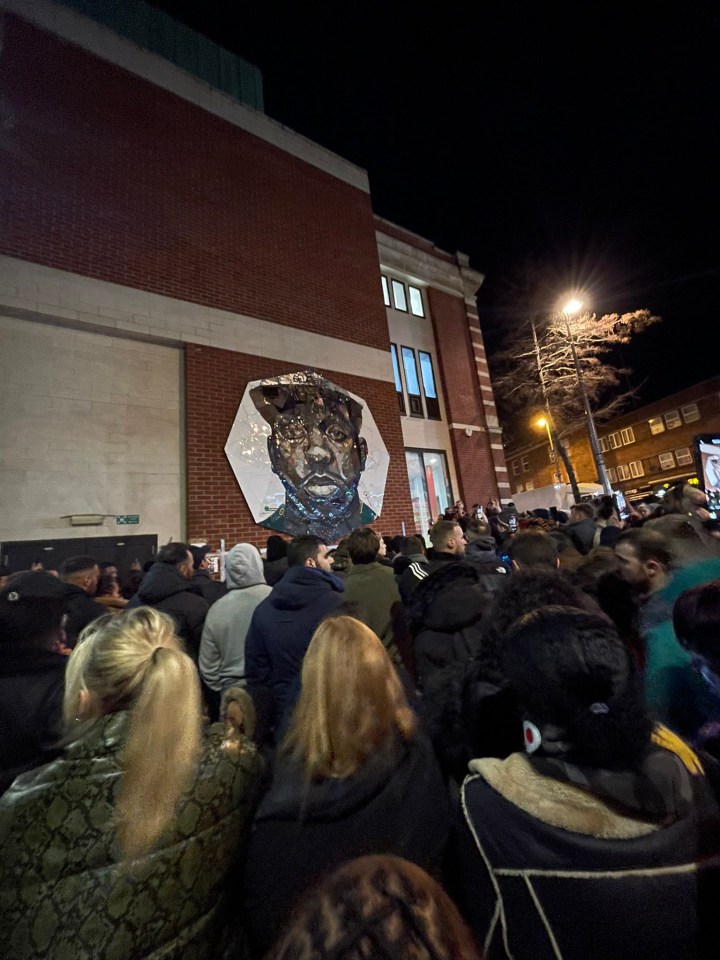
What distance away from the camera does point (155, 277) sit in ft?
25.6

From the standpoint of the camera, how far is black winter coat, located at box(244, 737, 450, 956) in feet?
4.03

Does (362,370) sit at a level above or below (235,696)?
above

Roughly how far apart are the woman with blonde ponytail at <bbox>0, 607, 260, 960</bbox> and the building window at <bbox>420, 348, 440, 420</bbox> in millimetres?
11971

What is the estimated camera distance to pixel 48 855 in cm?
107

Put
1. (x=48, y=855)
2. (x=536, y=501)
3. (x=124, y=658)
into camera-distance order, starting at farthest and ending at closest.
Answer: (x=536, y=501) < (x=124, y=658) < (x=48, y=855)

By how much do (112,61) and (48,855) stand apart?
40.9 feet

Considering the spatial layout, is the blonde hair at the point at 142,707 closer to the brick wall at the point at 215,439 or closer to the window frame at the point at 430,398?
the brick wall at the point at 215,439

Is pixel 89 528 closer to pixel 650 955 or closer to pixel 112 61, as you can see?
pixel 650 955

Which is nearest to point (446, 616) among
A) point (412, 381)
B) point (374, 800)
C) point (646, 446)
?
point (374, 800)

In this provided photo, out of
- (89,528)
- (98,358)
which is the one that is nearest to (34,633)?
(89,528)

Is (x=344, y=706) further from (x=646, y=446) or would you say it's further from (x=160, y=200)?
(x=646, y=446)

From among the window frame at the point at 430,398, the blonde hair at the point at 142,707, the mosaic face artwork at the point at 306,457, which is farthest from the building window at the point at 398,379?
the blonde hair at the point at 142,707

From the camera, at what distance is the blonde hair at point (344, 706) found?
136 cm

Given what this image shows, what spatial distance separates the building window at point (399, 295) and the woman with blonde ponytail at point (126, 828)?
13518 millimetres
